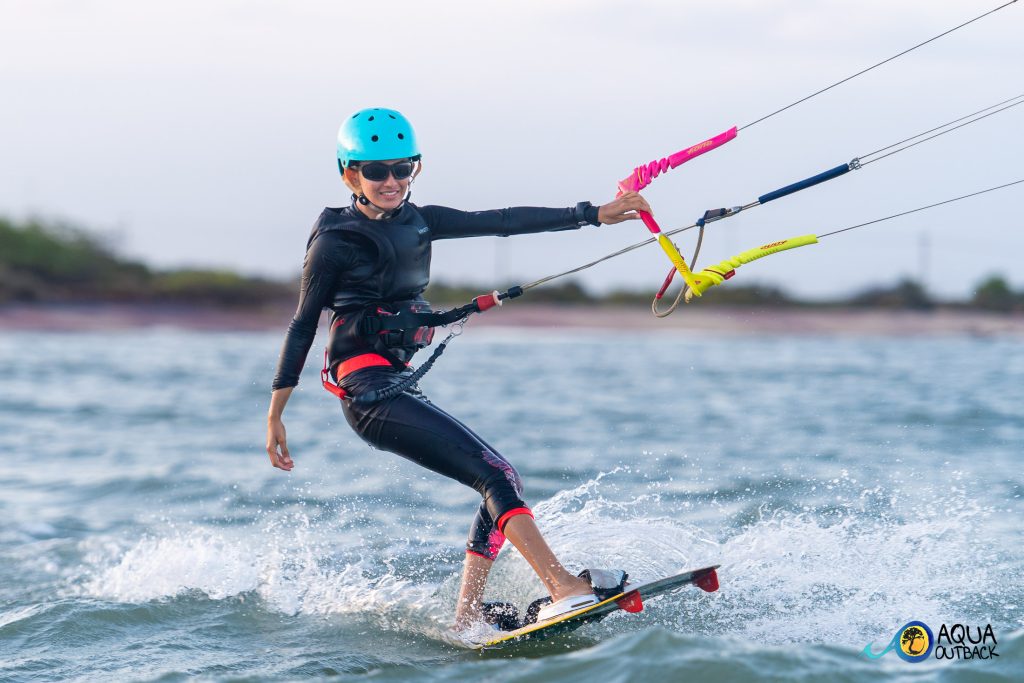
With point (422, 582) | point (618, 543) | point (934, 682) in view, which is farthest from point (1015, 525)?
point (422, 582)

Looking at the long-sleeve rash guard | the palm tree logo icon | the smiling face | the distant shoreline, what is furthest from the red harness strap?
the distant shoreline

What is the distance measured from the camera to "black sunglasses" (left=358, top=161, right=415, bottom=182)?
515cm

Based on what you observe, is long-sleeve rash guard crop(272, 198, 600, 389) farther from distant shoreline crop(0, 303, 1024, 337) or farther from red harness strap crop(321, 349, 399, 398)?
distant shoreline crop(0, 303, 1024, 337)

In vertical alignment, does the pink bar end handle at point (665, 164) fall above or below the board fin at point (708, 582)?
above

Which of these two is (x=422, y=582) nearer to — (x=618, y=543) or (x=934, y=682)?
(x=618, y=543)

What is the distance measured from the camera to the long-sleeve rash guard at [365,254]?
16.8 feet

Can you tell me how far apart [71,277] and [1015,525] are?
3917 centimetres

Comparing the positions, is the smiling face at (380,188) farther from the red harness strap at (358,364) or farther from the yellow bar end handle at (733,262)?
the yellow bar end handle at (733,262)

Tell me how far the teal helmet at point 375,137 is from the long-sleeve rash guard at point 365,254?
27 cm

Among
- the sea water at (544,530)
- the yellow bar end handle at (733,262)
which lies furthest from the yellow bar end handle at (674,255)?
the sea water at (544,530)

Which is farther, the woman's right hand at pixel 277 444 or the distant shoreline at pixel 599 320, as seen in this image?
the distant shoreline at pixel 599 320

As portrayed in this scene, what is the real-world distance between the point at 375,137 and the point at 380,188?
9.0 inches

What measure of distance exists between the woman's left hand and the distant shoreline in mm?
32677

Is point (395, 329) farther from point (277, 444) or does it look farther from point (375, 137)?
point (375, 137)
